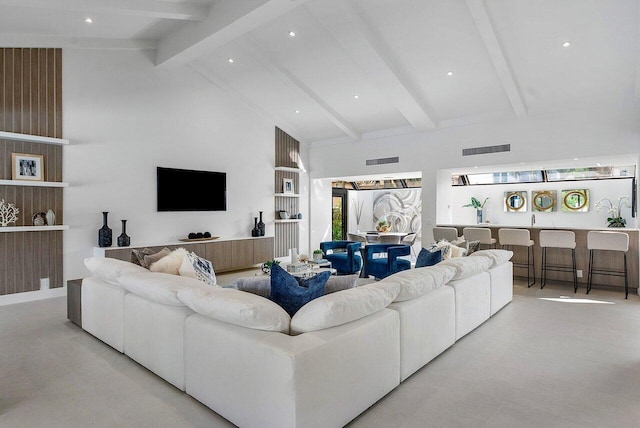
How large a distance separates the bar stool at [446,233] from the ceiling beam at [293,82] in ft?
9.75

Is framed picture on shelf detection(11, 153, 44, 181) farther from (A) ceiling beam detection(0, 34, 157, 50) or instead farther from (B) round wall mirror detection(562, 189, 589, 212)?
(B) round wall mirror detection(562, 189, 589, 212)

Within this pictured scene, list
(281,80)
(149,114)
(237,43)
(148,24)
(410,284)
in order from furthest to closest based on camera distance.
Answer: (281,80) → (149,114) → (237,43) → (148,24) → (410,284)

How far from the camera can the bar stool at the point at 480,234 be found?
6.63 m

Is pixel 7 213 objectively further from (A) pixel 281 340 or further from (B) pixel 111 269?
(A) pixel 281 340

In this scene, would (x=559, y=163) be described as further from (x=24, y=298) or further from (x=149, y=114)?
(x=24, y=298)

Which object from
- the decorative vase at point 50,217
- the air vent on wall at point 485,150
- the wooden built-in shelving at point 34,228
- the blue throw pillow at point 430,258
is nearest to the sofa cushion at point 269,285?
the blue throw pillow at point 430,258

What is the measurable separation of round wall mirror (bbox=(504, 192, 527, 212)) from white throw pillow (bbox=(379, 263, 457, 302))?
665 cm

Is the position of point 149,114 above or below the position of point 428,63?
below

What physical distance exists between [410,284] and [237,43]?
5.24 metres

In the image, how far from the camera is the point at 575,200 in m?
8.30

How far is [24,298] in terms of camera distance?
542cm

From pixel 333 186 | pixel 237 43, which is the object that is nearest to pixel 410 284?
pixel 237 43

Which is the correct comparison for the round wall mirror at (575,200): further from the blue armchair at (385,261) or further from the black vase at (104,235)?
the black vase at (104,235)

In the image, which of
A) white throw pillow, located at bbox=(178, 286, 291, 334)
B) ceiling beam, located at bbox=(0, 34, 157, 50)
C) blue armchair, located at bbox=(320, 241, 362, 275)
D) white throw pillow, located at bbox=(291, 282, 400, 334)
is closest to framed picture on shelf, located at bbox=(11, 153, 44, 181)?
ceiling beam, located at bbox=(0, 34, 157, 50)
